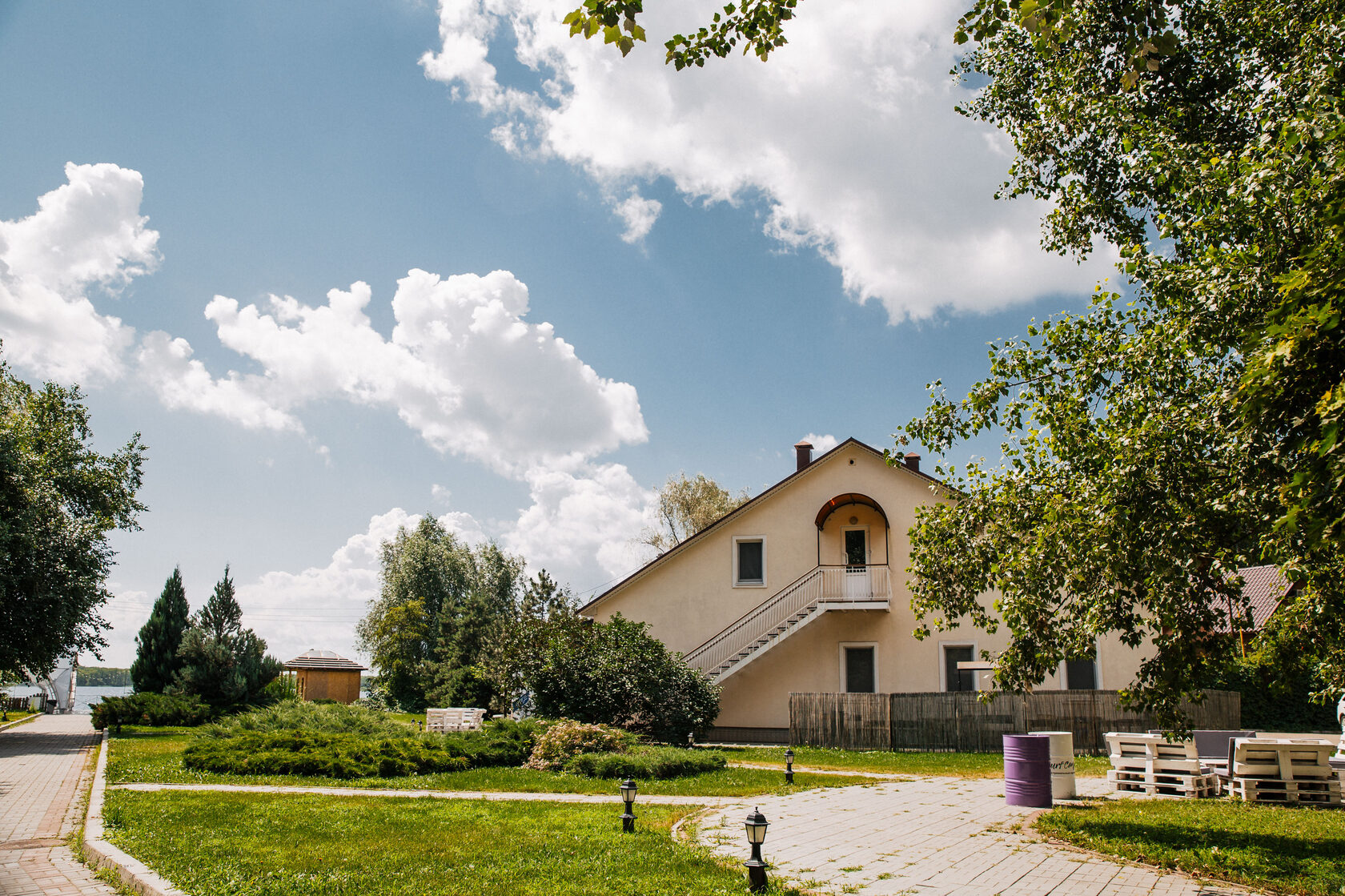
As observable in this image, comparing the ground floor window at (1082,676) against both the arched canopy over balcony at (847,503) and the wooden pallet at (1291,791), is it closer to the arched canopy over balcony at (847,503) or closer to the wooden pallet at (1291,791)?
the arched canopy over balcony at (847,503)

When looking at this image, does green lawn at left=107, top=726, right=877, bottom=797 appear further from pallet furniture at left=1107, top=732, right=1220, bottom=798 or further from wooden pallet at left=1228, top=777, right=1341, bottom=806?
wooden pallet at left=1228, top=777, right=1341, bottom=806

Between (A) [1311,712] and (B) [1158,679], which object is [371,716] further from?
(A) [1311,712]

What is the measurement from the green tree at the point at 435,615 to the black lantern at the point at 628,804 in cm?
2335

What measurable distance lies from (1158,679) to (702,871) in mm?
4973

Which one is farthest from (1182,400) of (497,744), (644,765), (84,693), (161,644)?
(84,693)

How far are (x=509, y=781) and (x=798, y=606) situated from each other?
12.4m

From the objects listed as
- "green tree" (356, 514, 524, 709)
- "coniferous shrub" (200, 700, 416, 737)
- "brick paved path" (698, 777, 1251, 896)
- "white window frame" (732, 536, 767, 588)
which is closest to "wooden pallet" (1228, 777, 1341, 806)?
"brick paved path" (698, 777, 1251, 896)

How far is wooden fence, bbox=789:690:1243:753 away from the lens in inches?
766

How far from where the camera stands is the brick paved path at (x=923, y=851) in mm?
6906

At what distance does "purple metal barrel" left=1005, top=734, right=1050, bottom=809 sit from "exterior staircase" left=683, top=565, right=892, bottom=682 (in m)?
12.2

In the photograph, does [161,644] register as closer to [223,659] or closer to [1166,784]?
[223,659]

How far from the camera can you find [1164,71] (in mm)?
13570

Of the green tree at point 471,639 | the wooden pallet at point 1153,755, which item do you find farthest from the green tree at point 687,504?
the wooden pallet at point 1153,755

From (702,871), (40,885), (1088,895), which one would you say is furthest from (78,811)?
(1088,895)
